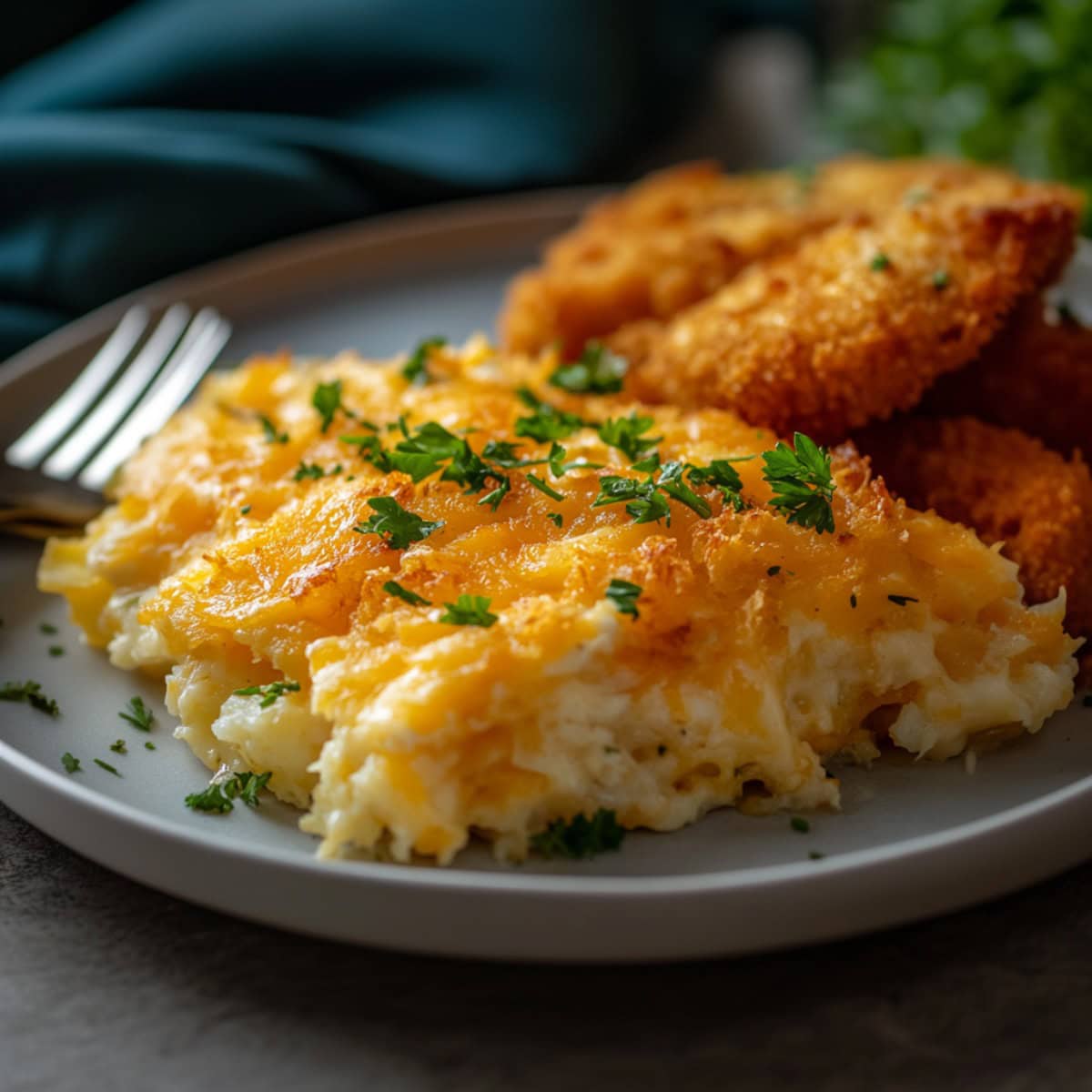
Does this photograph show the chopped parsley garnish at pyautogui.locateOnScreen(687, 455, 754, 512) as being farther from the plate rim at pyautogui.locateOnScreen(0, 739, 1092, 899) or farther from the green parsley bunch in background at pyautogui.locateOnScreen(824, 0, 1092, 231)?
the green parsley bunch in background at pyautogui.locateOnScreen(824, 0, 1092, 231)

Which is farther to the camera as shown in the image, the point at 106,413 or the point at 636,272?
the point at 636,272

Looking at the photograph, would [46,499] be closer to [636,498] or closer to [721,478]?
[636,498]

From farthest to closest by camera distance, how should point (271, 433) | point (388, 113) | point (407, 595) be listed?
point (388, 113) → point (271, 433) → point (407, 595)

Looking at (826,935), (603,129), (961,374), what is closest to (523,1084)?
(826,935)

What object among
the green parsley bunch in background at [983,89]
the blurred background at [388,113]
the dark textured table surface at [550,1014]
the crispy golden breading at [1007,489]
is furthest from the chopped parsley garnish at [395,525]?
the green parsley bunch in background at [983,89]

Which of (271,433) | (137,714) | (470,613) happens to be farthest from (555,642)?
(271,433)

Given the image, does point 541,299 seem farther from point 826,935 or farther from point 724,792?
point 826,935
